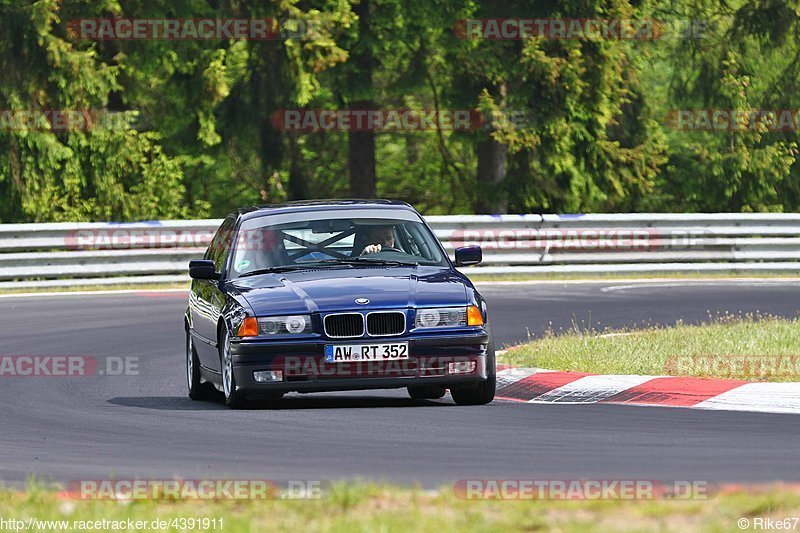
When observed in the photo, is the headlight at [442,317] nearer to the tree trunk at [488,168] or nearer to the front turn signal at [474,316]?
the front turn signal at [474,316]

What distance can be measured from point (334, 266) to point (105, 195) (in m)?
19.1

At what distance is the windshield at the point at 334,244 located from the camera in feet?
42.7

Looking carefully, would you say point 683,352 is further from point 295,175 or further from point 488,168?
point 488,168

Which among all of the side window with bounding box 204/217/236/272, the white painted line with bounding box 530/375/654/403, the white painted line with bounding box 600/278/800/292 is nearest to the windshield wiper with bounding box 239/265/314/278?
the side window with bounding box 204/217/236/272

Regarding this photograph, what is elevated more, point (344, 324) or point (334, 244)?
point (334, 244)

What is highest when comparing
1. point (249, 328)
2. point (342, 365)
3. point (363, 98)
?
point (363, 98)

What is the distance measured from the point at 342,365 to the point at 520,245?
16266 millimetres

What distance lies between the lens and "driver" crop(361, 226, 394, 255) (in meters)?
13.1

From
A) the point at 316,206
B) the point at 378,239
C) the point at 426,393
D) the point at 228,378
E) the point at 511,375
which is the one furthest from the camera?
the point at 511,375

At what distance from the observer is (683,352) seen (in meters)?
14.3

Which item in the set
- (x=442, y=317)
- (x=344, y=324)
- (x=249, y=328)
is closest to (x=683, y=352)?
(x=442, y=317)

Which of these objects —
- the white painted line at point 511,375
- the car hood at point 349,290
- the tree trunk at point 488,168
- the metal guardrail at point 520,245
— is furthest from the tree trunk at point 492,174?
the car hood at point 349,290

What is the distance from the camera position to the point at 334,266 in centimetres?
1283

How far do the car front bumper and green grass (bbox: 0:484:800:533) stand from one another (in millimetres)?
4013
